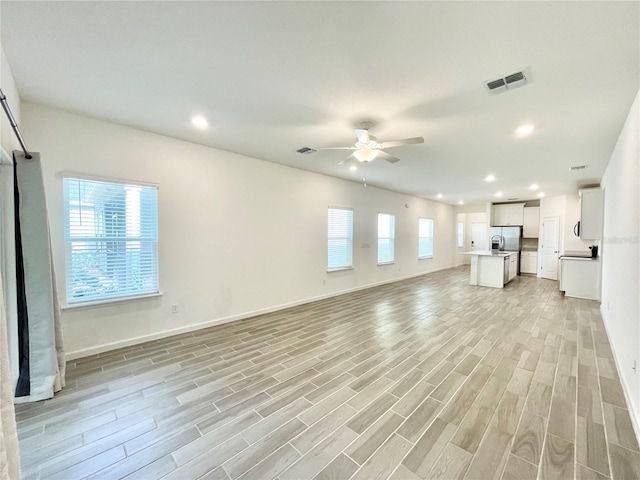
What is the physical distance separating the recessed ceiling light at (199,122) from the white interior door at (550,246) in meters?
10.0

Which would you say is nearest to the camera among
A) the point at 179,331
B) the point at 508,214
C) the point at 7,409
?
the point at 7,409

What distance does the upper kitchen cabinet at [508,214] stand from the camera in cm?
991

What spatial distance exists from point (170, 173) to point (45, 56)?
1719 millimetres

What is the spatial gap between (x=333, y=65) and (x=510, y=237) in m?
10.6

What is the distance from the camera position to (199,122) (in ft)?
10.2

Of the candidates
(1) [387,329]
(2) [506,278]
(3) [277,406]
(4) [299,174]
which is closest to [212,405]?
(3) [277,406]

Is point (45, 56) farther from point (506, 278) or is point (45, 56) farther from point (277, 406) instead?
point (506, 278)

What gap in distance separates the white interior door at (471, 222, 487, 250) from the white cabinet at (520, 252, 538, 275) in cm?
200

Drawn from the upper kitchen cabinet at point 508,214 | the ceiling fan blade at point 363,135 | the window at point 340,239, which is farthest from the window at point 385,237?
the upper kitchen cabinet at point 508,214

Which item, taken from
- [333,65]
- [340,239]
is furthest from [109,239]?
[340,239]

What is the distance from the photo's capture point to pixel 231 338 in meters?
3.60

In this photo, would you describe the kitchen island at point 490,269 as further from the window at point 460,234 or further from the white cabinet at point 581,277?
the window at point 460,234

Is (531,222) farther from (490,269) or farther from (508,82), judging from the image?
(508,82)

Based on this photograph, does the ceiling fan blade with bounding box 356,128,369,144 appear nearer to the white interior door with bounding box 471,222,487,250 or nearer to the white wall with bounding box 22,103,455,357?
the white wall with bounding box 22,103,455,357
